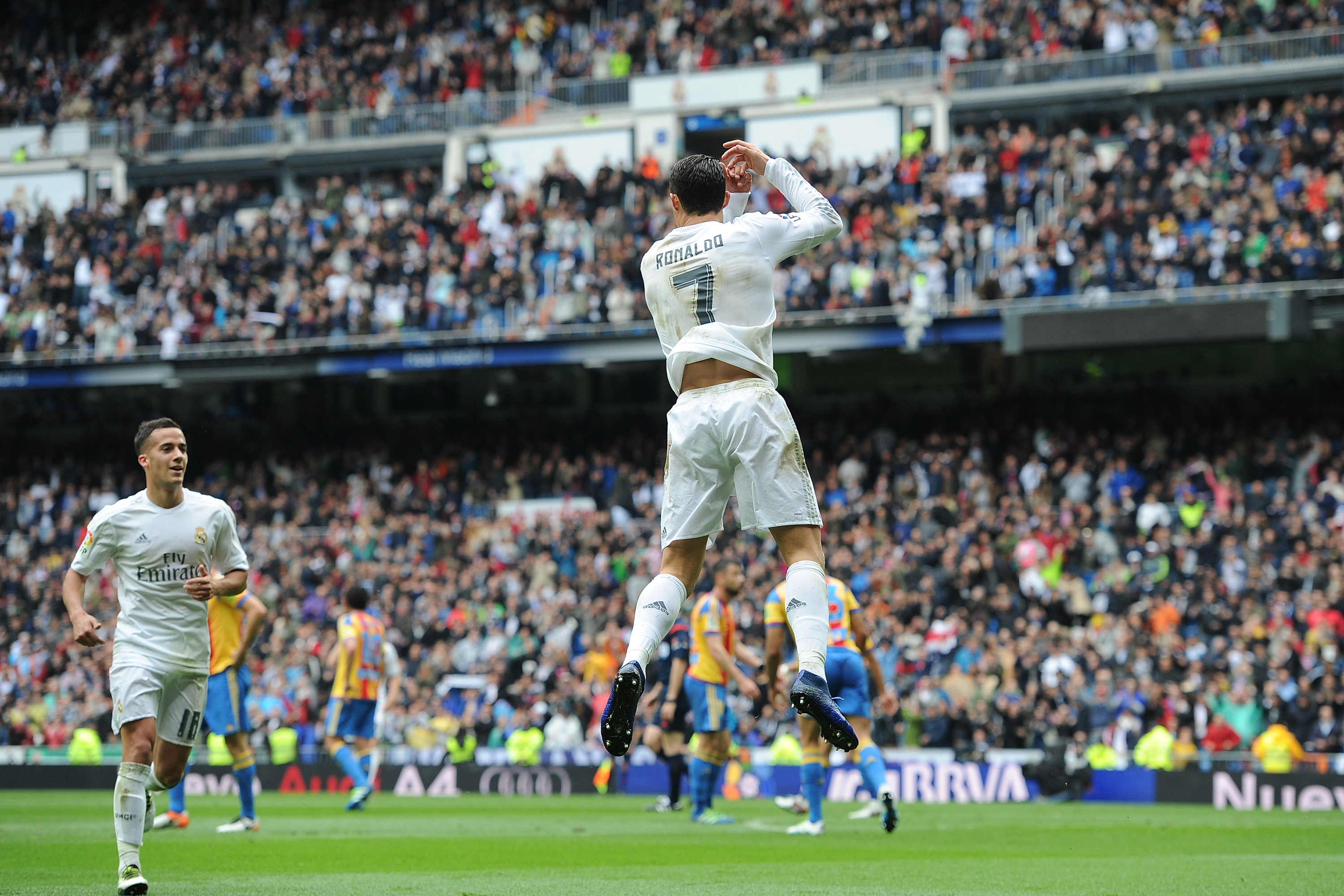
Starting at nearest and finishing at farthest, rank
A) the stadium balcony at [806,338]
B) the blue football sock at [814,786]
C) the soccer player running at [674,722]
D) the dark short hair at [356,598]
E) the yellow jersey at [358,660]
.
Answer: the blue football sock at [814,786] < the soccer player running at [674,722] < the dark short hair at [356,598] < the yellow jersey at [358,660] < the stadium balcony at [806,338]

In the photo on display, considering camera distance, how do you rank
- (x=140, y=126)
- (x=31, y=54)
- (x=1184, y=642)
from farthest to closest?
1. (x=31, y=54)
2. (x=140, y=126)
3. (x=1184, y=642)

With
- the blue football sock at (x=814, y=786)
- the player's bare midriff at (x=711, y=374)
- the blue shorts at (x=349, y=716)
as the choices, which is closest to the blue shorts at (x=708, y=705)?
the blue football sock at (x=814, y=786)

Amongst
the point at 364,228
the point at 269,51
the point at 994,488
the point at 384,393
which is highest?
the point at 269,51

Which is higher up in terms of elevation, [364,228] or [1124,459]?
[364,228]

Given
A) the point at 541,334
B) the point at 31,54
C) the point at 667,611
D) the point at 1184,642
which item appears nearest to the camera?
the point at 667,611

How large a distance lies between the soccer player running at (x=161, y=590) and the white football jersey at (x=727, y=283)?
3223 mm

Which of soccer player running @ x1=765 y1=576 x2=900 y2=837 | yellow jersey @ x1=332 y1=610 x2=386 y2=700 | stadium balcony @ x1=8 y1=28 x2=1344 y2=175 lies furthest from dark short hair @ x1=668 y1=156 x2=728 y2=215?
stadium balcony @ x1=8 y1=28 x2=1344 y2=175

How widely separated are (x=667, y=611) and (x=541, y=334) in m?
24.0

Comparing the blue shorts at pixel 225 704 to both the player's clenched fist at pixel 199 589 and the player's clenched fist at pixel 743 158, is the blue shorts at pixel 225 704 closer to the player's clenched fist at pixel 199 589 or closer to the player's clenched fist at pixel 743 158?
the player's clenched fist at pixel 199 589

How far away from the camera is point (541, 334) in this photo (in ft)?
101

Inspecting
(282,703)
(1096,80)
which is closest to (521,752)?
(282,703)

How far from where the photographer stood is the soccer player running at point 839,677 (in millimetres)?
12883

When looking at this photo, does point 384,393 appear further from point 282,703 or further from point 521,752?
point 521,752

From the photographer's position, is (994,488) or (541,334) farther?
(541,334)
